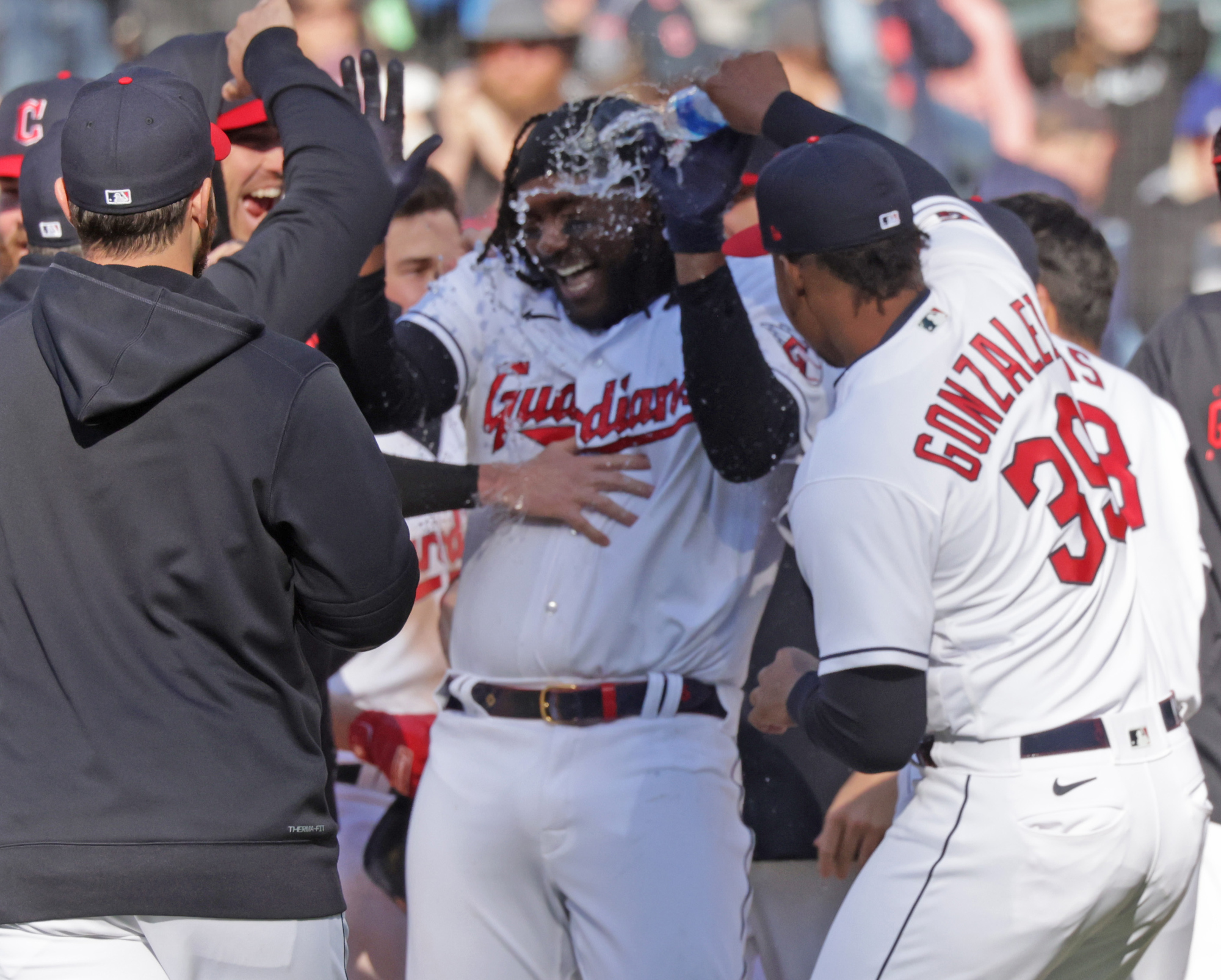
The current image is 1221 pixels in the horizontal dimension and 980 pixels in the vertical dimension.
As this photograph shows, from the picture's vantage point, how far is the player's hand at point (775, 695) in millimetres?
2316

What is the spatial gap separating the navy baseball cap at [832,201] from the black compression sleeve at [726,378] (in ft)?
0.59

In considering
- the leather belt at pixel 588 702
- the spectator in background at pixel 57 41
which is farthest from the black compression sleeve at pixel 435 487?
the spectator in background at pixel 57 41

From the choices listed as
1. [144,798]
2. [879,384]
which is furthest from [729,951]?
[144,798]

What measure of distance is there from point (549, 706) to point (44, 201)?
1.19 m

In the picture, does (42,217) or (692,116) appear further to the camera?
(692,116)

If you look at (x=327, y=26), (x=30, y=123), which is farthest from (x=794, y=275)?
(x=327, y=26)

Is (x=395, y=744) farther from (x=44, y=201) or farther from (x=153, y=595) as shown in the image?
(x=153, y=595)

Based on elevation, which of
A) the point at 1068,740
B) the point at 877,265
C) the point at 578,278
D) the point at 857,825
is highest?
the point at 877,265

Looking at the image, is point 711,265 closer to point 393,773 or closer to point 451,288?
point 451,288

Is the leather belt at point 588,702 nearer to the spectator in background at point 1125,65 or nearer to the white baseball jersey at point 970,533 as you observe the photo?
the white baseball jersey at point 970,533

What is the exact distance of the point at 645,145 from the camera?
2631mm

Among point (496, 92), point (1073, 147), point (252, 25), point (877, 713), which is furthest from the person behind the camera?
point (1073, 147)

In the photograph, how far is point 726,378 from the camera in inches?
92.0

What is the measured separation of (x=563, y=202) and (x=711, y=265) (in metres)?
0.45
